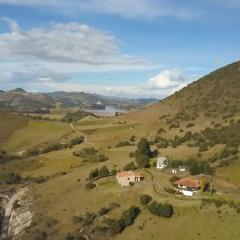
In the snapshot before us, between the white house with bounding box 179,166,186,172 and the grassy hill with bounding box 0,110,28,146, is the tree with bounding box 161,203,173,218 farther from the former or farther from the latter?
the grassy hill with bounding box 0,110,28,146

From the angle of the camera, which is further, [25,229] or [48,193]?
[48,193]

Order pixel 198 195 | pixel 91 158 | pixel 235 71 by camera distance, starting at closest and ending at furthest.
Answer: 1. pixel 198 195
2. pixel 91 158
3. pixel 235 71

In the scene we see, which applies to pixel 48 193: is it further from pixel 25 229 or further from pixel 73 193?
pixel 25 229

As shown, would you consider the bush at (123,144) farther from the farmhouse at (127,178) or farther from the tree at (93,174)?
the farmhouse at (127,178)

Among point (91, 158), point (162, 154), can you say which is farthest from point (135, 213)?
point (91, 158)

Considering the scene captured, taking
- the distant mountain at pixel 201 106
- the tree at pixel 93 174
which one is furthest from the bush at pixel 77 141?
the tree at pixel 93 174

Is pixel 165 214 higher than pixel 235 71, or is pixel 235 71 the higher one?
pixel 235 71
